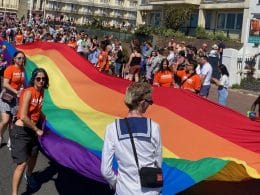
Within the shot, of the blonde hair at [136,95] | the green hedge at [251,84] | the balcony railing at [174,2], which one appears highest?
the balcony railing at [174,2]

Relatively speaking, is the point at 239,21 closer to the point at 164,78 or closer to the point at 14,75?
the point at 164,78

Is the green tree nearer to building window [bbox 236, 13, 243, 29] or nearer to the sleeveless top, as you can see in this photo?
building window [bbox 236, 13, 243, 29]

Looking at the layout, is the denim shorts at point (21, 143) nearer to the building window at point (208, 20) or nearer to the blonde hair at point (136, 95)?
the blonde hair at point (136, 95)

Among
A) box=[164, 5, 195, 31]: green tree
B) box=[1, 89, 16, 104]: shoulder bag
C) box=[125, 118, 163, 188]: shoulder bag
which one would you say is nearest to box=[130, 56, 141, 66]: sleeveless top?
box=[1, 89, 16, 104]: shoulder bag

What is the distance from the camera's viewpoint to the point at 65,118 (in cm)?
774

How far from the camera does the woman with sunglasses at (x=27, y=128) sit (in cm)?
646

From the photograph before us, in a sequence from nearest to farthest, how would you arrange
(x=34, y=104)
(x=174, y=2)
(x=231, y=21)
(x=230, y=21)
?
1. (x=34, y=104)
2. (x=231, y=21)
3. (x=230, y=21)
4. (x=174, y=2)

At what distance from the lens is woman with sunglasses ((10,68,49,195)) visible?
21.2 ft

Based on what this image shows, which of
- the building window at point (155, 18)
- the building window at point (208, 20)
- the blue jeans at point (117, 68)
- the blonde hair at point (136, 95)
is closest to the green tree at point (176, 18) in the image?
the building window at point (208, 20)

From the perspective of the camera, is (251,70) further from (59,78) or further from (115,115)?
(115,115)

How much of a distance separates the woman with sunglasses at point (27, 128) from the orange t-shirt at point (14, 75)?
208 centimetres

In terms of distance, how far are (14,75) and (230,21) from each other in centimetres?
3490

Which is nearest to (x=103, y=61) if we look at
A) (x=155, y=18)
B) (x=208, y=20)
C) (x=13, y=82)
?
(x=13, y=82)

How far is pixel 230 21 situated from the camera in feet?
137
